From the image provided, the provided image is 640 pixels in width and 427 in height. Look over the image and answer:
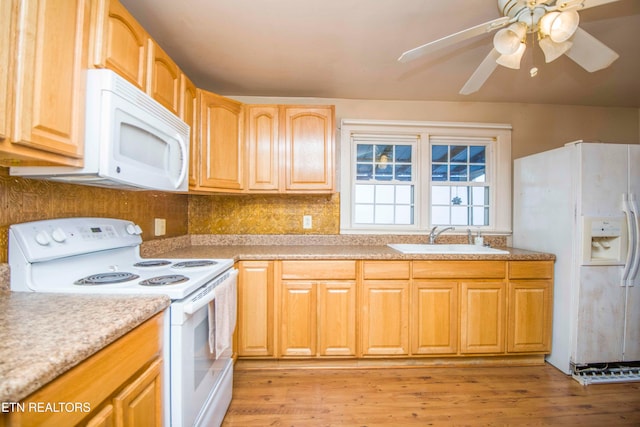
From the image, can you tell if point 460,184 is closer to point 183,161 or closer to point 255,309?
point 255,309

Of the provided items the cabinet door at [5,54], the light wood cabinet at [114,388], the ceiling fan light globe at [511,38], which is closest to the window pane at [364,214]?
the ceiling fan light globe at [511,38]

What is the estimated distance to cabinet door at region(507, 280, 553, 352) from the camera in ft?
6.94

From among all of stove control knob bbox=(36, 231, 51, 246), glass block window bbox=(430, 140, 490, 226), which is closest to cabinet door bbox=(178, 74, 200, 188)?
stove control knob bbox=(36, 231, 51, 246)

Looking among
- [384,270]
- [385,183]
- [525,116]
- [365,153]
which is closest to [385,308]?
[384,270]

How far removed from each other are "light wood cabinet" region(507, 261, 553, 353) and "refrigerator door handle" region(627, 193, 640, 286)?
1.58ft

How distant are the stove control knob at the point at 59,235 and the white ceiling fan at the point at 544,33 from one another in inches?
71.5

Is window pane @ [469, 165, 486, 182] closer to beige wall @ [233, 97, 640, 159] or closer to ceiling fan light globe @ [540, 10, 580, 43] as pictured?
beige wall @ [233, 97, 640, 159]

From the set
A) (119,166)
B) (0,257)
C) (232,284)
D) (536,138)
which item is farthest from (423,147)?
(0,257)

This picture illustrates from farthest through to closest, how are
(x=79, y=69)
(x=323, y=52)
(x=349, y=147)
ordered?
(x=349, y=147)
(x=323, y=52)
(x=79, y=69)

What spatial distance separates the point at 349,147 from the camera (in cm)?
266

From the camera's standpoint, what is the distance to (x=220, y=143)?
2.18 m

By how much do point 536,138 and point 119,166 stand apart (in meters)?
3.46

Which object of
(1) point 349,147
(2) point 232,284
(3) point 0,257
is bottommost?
(2) point 232,284

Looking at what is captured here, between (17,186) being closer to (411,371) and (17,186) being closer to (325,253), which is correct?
(325,253)
